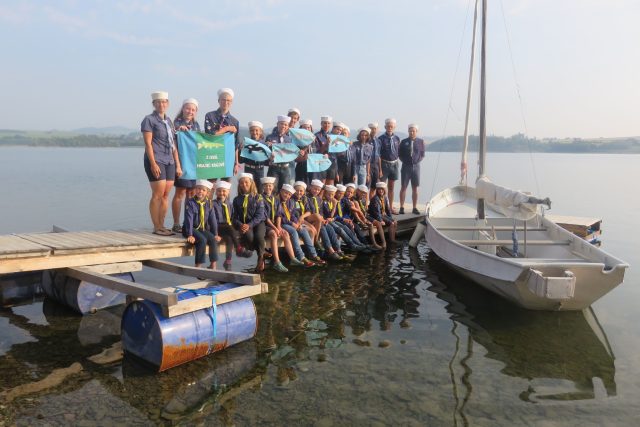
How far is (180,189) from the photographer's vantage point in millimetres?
9773

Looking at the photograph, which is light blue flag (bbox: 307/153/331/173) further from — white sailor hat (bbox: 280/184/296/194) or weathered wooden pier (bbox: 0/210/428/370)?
weathered wooden pier (bbox: 0/210/428/370)

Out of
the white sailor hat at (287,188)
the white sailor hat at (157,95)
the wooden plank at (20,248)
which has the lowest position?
the wooden plank at (20,248)

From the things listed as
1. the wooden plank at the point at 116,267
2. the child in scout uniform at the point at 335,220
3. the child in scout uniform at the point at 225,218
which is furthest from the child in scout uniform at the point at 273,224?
the wooden plank at the point at 116,267

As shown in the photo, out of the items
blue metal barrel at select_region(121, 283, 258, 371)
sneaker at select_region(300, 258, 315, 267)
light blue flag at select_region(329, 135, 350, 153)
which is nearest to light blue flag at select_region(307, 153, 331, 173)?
light blue flag at select_region(329, 135, 350, 153)

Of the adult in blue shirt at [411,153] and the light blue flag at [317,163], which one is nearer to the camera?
the light blue flag at [317,163]

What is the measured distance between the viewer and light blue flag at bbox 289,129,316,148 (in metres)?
11.6

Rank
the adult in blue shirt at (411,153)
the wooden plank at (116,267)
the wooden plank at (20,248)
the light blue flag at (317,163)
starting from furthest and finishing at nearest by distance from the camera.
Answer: the adult in blue shirt at (411,153) → the light blue flag at (317,163) → the wooden plank at (116,267) → the wooden plank at (20,248)

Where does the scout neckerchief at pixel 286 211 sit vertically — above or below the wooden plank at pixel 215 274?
above

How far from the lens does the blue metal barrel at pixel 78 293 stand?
798cm

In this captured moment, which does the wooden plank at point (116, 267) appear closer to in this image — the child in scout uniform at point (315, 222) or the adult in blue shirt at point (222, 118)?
the adult in blue shirt at point (222, 118)

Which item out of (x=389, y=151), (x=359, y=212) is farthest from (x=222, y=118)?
(x=389, y=151)

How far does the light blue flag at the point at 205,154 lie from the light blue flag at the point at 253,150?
13.7 inches

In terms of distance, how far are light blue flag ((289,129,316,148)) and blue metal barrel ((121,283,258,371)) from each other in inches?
229

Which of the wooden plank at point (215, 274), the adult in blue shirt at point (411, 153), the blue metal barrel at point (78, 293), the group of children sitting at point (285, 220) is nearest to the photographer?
the wooden plank at point (215, 274)
